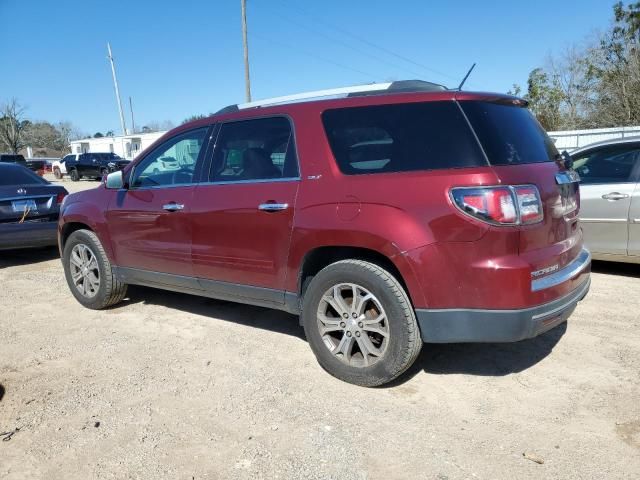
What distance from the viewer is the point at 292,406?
317 centimetres

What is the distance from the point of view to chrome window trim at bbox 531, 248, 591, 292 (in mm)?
2901

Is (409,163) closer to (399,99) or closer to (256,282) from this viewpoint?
(399,99)


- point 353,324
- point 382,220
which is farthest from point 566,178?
point 353,324

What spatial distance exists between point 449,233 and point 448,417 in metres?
1.07

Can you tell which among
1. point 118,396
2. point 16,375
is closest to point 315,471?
point 118,396

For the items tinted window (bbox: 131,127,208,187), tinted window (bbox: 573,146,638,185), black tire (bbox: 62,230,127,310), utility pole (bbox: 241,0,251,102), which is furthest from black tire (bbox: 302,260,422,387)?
utility pole (bbox: 241,0,251,102)

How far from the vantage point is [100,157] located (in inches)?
1233

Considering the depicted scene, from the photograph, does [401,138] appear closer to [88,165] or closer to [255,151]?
[255,151]

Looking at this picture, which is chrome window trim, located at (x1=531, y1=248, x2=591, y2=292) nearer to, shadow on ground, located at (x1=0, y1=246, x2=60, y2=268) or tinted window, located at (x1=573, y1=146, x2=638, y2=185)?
tinted window, located at (x1=573, y1=146, x2=638, y2=185)

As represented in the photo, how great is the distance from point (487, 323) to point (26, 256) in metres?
7.93

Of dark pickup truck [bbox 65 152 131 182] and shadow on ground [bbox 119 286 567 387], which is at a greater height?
dark pickup truck [bbox 65 152 131 182]

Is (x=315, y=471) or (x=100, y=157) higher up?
(x=100, y=157)

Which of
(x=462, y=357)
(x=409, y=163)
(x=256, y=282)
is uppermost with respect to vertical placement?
(x=409, y=163)

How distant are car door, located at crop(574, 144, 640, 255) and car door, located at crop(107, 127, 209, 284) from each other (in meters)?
4.22
